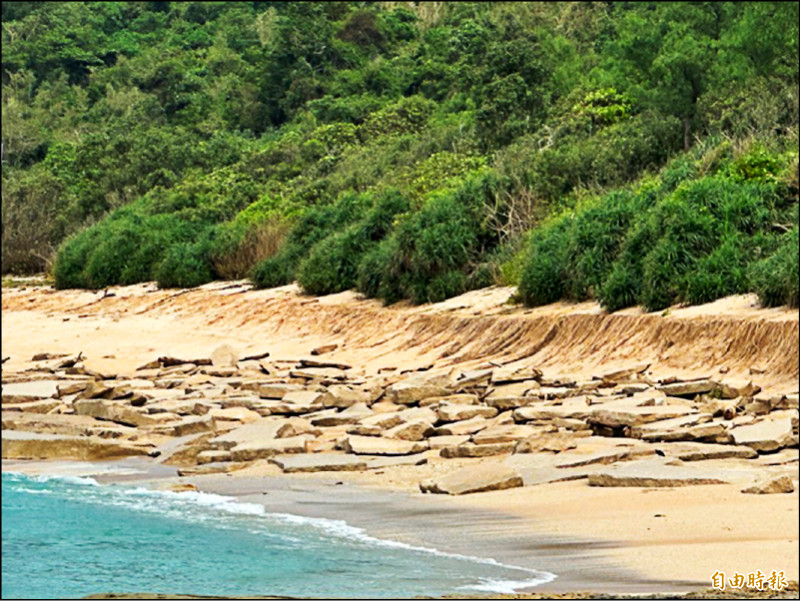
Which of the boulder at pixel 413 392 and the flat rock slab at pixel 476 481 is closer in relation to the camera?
the flat rock slab at pixel 476 481

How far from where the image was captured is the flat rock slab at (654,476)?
9.19 m

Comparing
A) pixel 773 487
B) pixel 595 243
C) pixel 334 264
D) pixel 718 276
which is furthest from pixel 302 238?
Answer: pixel 773 487

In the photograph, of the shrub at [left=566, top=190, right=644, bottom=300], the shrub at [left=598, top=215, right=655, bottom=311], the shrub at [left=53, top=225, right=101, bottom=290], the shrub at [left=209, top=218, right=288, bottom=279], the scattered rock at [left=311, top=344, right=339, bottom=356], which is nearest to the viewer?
the shrub at [left=598, top=215, right=655, bottom=311]

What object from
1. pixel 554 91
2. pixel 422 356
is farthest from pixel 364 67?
pixel 422 356

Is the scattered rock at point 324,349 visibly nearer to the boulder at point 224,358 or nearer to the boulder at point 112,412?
the boulder at point 224,358

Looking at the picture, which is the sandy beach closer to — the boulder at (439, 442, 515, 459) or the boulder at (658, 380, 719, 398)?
the boulder at (439, 442, 515, 459)

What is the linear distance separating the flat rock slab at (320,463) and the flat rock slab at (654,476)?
8.18ft

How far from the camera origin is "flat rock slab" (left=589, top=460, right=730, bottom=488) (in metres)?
9.19

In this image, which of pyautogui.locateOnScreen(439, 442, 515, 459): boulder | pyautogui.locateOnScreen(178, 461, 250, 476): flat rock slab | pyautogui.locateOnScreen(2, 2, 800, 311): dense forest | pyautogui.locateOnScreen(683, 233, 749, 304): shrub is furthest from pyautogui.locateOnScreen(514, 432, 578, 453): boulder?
pyautogui.locateOnScreen(683, 233, 749, 304): shrub

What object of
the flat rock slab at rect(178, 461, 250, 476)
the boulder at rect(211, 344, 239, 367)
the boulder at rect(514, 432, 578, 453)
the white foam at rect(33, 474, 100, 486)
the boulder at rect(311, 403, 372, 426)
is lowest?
the boulder at rect(211, 344, 239, 367)

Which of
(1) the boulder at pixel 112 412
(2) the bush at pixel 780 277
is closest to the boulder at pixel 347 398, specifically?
(1) the boulder at pixel 112 412

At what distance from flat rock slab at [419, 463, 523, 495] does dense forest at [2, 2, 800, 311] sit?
234 inches

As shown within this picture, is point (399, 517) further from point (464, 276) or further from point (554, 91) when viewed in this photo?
point (554, 91)

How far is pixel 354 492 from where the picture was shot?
10.8m
